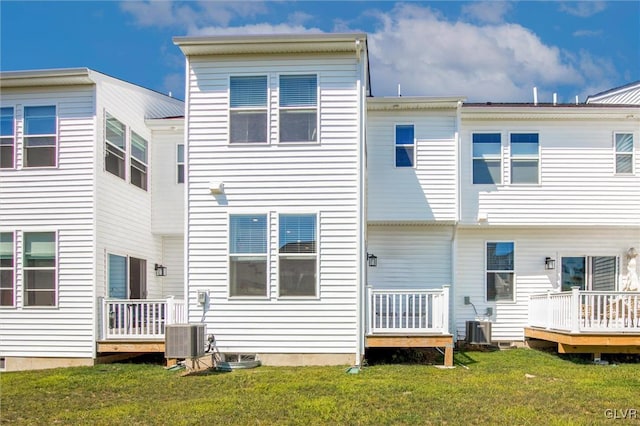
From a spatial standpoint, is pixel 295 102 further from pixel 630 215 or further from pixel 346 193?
pixel 630 215

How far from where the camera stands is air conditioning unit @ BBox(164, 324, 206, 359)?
9711 millimetres

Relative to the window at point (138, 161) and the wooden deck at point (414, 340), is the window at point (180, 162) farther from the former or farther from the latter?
the wooden deck at point (414, 340)

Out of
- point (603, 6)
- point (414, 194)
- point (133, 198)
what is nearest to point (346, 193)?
point (414, 194)

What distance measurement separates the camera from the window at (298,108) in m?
10.6

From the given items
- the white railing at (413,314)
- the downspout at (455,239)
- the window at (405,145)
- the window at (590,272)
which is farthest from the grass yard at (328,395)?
the window at (405,145)

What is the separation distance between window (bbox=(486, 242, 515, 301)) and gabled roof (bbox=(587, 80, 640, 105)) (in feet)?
18.5

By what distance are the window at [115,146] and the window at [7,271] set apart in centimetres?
221

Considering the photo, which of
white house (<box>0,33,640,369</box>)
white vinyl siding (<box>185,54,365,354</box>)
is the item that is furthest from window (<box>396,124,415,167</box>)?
white vinyl siding (<box>185,54,365,354</box>)

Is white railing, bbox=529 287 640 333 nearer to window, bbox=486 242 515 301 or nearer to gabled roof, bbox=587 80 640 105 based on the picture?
window, bbox=486 242 515 301

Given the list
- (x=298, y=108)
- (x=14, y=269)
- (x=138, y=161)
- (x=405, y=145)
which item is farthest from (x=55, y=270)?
(x=405, y=145)

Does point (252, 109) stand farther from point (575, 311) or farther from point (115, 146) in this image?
point (575, 311)

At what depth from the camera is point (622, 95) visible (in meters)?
16.9

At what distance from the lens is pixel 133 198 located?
42.2ft

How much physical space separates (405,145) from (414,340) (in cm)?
427
